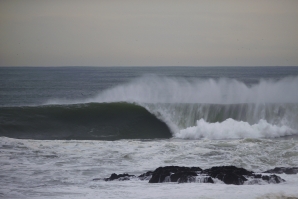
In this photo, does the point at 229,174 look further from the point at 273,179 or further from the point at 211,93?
the point at 211,93

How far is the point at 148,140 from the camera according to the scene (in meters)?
21.0

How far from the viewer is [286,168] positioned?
13523mm

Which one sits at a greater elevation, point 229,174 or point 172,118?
point 172,118

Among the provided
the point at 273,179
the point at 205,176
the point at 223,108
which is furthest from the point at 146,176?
the point at 223,108

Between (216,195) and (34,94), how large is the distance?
136 feet

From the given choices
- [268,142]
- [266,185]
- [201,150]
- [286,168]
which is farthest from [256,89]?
[266,185]

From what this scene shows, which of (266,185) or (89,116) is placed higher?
(89,116)

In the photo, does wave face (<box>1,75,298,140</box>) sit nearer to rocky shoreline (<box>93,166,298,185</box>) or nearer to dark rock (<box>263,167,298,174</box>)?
dark rock (<box>263,167,298,174</box>)

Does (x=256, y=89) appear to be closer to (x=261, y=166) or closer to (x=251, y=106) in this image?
(x=251, y=106)

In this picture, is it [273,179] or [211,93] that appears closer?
[273,179]

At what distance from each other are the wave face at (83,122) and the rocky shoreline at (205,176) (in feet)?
31.5

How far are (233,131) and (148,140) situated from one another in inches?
195

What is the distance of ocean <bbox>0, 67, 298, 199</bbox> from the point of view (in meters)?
11.5

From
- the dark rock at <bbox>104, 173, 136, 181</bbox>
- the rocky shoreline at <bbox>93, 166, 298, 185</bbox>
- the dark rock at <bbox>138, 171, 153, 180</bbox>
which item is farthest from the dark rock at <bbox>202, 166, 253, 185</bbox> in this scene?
the dark rock at <bbox>104, 173, 136, 181</bbox>
